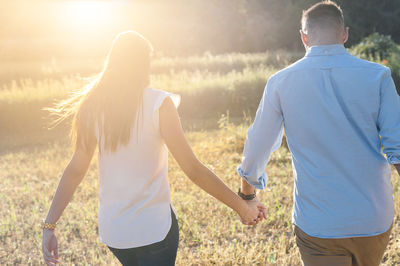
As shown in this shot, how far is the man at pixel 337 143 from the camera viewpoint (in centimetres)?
184

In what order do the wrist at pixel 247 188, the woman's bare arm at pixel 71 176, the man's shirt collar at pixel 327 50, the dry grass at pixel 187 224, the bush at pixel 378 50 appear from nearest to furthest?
the man's shirt collar at pixel 327 50, the woman's bare arm at pixel 71 176, the wrist at pixel 247 188, the dry grass at pixel 187 224, the bush at pixel 378 50

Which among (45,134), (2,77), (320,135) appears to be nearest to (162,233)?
(320,135)

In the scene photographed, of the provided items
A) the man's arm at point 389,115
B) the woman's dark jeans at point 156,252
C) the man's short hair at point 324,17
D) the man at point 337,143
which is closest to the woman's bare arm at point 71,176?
the woman's dark jeans at point 156,252

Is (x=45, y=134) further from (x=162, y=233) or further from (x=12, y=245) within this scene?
(x=162, y=233)

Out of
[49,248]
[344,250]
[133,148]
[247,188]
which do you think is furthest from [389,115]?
[49,248]

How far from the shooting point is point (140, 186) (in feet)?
6.29

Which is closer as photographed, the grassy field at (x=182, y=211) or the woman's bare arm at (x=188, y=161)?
the woman's bare arm at (x=188, y=161)

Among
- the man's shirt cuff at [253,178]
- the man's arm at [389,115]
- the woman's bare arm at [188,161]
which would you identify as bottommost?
the man's shirt cuff at [253,178]

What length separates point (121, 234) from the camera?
6.40 ft

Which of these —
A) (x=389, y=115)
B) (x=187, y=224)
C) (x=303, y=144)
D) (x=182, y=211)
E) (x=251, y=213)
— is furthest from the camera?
(x=182, y=211)

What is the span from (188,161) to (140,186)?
0.84 ft

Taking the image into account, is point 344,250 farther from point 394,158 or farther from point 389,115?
point 389,115

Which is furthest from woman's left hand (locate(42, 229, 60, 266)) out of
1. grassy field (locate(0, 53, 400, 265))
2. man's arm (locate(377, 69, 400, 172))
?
grassy field (locate(0, 53, 400, 265))

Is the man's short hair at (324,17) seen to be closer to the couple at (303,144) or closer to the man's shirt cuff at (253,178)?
the couple at (303,144)
